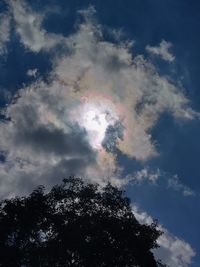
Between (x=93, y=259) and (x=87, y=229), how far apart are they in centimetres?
358

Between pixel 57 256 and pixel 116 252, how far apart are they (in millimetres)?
7196

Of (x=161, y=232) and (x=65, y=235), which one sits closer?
(x=65, y=235)

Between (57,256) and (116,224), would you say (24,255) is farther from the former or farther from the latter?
(116,224)

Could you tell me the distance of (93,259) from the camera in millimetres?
45469

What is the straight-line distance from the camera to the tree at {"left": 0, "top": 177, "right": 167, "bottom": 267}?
45.8 m

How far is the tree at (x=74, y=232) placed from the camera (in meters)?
45.8

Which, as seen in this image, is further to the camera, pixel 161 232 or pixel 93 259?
pixel 161 232

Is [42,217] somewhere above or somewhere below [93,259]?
above

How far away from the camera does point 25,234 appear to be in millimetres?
47906

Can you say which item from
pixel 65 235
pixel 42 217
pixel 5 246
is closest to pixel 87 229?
pixel 65 235

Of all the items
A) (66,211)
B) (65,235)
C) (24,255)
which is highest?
(66,211)

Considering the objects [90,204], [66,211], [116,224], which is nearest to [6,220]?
[66,211]

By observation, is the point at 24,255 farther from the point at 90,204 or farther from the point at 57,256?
the point at 90,204

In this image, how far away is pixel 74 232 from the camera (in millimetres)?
46438
